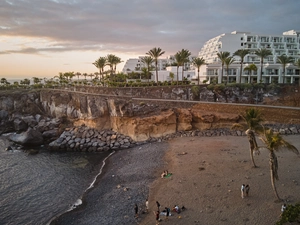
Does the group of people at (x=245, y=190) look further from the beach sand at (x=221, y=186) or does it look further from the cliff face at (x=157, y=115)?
the cliff face at (x=157, y=115)

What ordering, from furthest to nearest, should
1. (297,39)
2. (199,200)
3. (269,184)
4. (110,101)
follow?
(297,39), (110,101), (269,184), (199,200)

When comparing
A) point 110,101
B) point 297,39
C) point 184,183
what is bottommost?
point 184,183

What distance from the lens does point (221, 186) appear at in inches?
891

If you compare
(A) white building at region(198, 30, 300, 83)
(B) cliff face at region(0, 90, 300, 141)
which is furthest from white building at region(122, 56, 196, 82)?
(B) cliff face at region(0, 90, 300, 141)

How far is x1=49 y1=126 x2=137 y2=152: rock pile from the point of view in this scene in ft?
137

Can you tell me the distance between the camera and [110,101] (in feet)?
156

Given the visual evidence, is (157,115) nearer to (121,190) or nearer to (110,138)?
(110,138)

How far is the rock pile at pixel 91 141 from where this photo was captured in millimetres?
41812

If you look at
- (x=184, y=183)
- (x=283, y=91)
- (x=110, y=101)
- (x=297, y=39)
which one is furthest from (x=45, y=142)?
(x=297, y=39)

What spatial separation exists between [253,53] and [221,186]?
69564 mm

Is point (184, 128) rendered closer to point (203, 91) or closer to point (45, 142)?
point (203, 91)

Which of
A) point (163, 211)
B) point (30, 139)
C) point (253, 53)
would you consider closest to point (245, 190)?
point (163, 211)

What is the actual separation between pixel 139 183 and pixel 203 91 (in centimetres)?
3349

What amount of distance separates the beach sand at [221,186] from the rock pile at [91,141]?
11327mm
